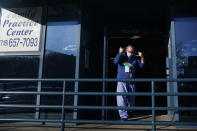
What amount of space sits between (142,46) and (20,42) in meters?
3.88

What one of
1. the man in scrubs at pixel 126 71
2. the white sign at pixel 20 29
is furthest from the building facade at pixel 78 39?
the man in scrubs at pixel 126 71

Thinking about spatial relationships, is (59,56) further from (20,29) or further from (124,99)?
(124,99)

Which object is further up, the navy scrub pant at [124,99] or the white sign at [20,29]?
the white sign at [20,29]

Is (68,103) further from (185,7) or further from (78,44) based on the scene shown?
(185,7)

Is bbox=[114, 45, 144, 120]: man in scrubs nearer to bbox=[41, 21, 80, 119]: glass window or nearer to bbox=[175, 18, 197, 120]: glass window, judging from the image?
bbox=[175, 18, 197, 120]: glass window

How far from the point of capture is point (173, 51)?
182 inches

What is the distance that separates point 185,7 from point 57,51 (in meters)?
2.97

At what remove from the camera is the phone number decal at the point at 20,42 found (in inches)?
199

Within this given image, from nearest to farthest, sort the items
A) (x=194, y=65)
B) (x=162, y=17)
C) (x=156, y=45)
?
1. (x=194, y=65)
2. (x=162, y=17)
3. (x=156, y=45)

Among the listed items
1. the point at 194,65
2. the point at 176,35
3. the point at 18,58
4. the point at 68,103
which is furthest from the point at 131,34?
the point at 18,58

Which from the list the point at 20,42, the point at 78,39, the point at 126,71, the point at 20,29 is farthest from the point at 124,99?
the point at 20,29

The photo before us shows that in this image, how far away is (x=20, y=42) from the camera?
513 cm

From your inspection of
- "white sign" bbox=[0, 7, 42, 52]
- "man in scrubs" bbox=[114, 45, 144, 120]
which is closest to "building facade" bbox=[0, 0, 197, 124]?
"white sign" bbox=[0, 7, 42, 52]

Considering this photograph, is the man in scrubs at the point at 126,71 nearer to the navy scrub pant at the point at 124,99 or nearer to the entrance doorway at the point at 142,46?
the navy scrub pant at the point at 124,99
